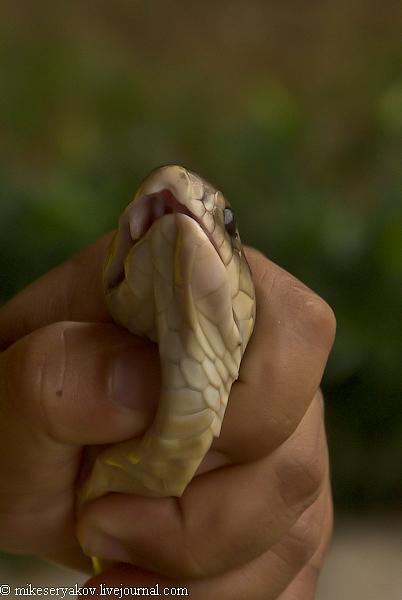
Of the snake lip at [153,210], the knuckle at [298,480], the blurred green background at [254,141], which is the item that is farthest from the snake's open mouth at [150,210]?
the blurred green background at [254,141]

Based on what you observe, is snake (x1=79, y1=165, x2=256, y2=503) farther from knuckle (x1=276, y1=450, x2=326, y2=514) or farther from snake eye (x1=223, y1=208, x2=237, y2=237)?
knuckle (x1=276, y1=450, x2=326, y2=514)

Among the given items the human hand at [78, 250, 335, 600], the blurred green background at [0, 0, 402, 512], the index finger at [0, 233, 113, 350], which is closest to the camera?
the human hand at [78, 250, 335, 600]

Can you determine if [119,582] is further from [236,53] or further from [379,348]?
[236,53]

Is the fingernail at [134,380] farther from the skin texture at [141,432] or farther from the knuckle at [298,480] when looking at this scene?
the knuckle at [298,480]

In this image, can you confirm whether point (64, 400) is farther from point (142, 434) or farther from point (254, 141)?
point (254, 141)

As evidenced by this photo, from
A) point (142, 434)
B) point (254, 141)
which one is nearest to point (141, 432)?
point (142, 434)

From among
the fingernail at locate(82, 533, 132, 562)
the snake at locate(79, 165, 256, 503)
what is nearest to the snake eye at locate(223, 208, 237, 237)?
the snake at locate(79, 165, 256, 503)
